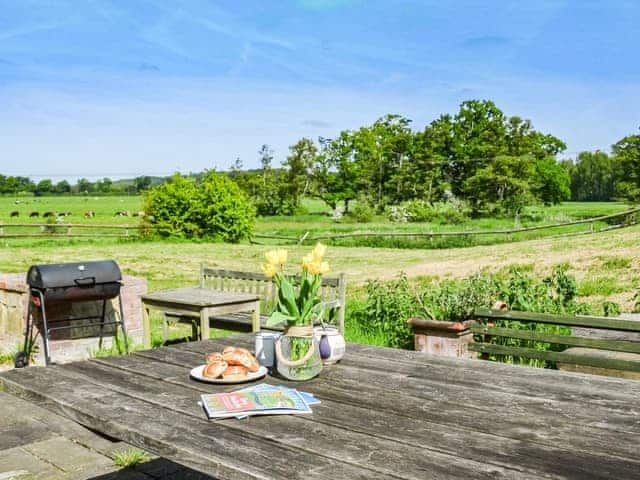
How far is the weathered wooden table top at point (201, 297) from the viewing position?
213 inches

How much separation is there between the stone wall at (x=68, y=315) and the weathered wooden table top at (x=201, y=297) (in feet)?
1.33

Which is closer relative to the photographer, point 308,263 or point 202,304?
point 308,263

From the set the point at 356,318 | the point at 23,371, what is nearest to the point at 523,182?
→ the point at 356,318

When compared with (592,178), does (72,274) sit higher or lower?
lower

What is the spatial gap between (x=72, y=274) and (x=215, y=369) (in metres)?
3.20

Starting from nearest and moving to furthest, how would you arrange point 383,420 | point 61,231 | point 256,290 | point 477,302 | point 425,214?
point 383,420 < point 477,302 < point 256,290 < point 61,231 < point 425,214

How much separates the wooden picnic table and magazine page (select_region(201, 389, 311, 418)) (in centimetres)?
314

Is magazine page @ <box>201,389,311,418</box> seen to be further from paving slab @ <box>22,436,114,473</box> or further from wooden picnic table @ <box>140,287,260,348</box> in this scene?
wooden picnic table @ <box>140,287,260,348</box>

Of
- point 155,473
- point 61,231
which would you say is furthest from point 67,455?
point 61,231

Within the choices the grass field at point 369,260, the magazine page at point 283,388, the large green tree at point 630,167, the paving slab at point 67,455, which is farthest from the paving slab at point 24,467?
the large green tree at point 630,167

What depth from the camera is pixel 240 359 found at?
2379 millimetres

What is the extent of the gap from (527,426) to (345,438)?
53cm

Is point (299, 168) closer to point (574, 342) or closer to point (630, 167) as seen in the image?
point (630, 167)

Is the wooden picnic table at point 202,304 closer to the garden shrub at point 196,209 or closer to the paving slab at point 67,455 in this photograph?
the paving slab at point 67,455
